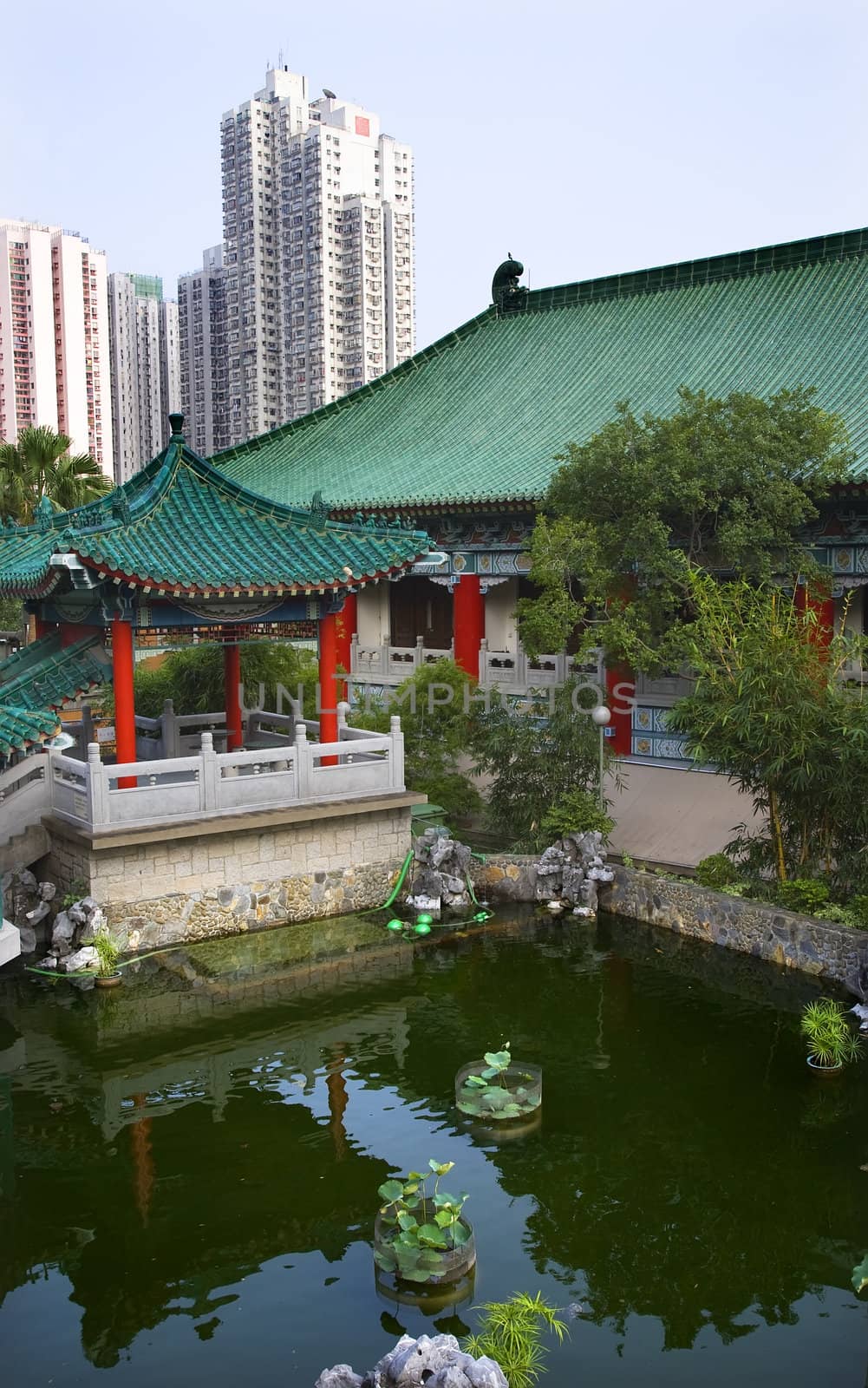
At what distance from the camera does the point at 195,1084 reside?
10570mm

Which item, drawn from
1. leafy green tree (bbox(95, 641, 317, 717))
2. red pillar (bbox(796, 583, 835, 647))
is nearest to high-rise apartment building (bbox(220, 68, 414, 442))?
leafy green tree (bbox(95, 641, 317, 717))

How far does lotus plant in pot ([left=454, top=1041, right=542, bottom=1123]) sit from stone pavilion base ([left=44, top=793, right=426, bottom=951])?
4.56 metres

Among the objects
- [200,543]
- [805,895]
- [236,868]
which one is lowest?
[805,895]

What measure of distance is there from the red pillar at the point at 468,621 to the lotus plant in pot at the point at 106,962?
1128 centimetres

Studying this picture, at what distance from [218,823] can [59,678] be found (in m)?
2.51

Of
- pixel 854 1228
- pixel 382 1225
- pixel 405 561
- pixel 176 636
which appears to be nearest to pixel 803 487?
pixel 405 561

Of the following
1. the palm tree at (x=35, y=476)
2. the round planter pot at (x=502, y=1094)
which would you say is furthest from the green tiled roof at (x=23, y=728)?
the palm tree at (x=35, y=476)

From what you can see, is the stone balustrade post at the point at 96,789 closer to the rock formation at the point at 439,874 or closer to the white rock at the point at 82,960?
the white rock at the point at 82,960

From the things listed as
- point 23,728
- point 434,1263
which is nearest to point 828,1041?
point 434,1263

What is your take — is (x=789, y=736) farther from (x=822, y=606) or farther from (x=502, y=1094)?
(x=822, y=606)

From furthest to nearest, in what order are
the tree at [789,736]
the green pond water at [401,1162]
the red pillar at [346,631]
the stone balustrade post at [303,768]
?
the red pillar at [346,631] < the stone balustrade post at [303,768] < the tree at [789,736] < the green pond water at [401,1162]

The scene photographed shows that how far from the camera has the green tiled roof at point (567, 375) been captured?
20594mm

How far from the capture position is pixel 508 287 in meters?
27.1

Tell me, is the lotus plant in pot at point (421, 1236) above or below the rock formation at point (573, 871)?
below
